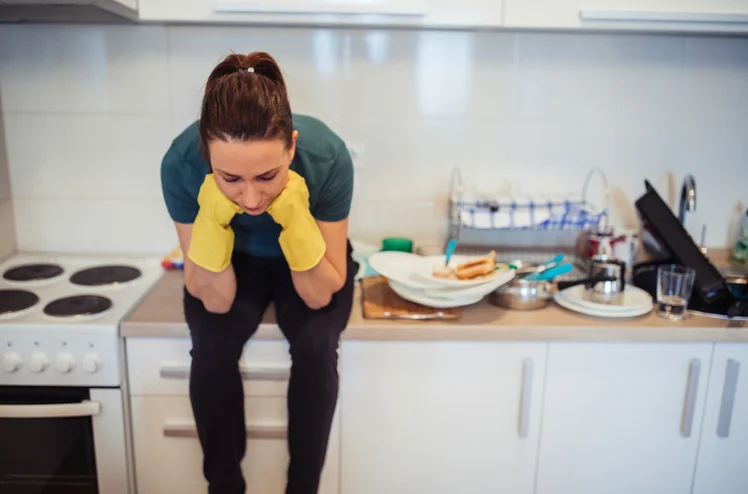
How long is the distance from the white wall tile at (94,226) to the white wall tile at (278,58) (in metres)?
0.32

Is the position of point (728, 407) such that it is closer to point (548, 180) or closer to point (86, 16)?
point (548, 180)

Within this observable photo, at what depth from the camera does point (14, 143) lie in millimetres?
1834

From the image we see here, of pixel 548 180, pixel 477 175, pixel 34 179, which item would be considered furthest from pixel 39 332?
pixel 548 180

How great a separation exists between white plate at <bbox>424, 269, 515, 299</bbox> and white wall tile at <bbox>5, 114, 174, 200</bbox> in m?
0.87

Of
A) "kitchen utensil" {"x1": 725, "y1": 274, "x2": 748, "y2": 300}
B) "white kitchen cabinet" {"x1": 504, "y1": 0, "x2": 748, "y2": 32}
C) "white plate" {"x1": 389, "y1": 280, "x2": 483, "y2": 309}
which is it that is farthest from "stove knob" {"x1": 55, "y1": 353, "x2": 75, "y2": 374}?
"kitchen utensil" {"x1": 725, "y1": 274, "x2": 748, "y2": 300}

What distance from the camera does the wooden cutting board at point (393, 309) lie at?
1469 mm

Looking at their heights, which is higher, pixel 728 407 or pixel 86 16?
pixel 86 16

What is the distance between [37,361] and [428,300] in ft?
2.74

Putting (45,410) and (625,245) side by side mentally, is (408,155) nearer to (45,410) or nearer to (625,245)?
(625,245)

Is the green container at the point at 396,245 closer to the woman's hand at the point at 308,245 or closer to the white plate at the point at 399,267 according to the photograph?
the white plate at the point at 399,267

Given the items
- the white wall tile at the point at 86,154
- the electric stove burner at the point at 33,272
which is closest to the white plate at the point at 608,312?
the white wall tile at the point at 86,154

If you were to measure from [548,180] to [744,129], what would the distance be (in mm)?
574

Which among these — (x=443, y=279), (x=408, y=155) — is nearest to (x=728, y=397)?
(x=443, y=279)

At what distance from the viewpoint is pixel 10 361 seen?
140 centimetres
